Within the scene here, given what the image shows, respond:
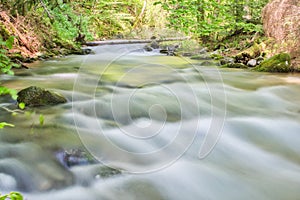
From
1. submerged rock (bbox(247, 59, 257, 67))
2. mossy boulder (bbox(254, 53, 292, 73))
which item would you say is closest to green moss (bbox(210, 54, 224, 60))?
submerged rock (bbox(247, 59, 257, 67))

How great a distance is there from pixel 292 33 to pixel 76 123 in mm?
4708

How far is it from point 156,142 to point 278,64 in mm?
4395

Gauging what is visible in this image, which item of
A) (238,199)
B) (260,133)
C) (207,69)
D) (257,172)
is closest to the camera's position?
(238,199)

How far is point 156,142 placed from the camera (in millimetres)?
3012

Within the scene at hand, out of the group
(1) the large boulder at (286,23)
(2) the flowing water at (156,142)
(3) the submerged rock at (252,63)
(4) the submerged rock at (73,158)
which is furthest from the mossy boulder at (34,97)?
(3) the submerged rock at (252,63)

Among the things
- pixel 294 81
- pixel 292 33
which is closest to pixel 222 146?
pixel 294 81

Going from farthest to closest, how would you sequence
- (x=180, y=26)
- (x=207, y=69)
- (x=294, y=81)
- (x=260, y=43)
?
(x=180, y=26), (x=260, y=43), (x=207, y=69), (x=294, y=81)

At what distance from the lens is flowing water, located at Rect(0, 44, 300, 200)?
7.23ft

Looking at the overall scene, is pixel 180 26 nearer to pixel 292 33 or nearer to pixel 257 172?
pixel 292 33

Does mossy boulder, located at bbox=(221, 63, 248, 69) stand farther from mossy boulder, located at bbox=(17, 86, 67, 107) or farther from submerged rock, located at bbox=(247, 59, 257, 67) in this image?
mossy boulder, located at bbox=(17, 86, 67, 107)

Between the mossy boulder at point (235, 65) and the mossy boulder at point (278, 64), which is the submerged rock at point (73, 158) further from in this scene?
the mossy boulder at point (235, 65)

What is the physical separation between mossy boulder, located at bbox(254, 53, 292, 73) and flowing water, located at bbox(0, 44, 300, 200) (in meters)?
1.24

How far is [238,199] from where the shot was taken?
211 centimetres

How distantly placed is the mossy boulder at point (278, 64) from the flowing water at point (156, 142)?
1.24m
